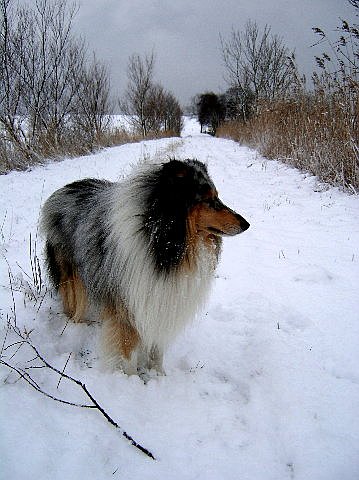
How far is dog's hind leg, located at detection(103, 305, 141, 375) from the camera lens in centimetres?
205

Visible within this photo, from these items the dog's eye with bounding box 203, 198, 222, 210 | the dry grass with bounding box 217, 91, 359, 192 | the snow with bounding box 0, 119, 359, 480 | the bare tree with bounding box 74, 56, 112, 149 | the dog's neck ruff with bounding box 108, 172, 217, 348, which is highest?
the bare tree with bounding box 74, 56, 112, 149

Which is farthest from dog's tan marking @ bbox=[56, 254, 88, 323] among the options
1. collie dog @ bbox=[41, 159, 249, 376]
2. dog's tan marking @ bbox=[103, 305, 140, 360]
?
dog's tan marking @ bbox=[103, 305, 140, 360]

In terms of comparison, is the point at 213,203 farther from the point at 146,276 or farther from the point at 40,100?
the point at 40,100

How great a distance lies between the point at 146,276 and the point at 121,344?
0.54 metres

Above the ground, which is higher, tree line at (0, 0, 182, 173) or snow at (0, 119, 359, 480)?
tree line at (0, 0, 182, 173)

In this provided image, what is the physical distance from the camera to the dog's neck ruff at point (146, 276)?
72.2 inches

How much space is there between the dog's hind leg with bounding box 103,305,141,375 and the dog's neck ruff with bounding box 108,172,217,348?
9cm

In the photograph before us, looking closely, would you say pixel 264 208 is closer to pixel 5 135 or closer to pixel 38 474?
pixel 38 474

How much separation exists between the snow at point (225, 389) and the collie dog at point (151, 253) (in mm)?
303

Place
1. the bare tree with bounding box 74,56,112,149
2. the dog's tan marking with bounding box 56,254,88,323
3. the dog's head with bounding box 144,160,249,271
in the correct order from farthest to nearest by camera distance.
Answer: the bare tree with bounding box 74,56,112,149 < the dog's tan marking with bounding box 56,254,88,323 < the dog's head with bounding box 144,160,249,271

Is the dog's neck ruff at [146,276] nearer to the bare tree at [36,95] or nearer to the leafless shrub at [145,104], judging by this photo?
the bare tree at [36,95]

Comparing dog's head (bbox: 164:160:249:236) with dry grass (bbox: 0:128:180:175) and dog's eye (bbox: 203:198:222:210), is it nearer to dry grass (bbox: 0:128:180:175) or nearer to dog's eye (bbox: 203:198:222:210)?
dog's eye (bbox: 203:198:222:210)

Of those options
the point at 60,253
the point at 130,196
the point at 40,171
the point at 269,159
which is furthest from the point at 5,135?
the point at 130,196

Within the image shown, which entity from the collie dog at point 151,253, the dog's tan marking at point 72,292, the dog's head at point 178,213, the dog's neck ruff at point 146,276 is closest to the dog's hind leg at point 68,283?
the dog's tan marking at point 72,292
